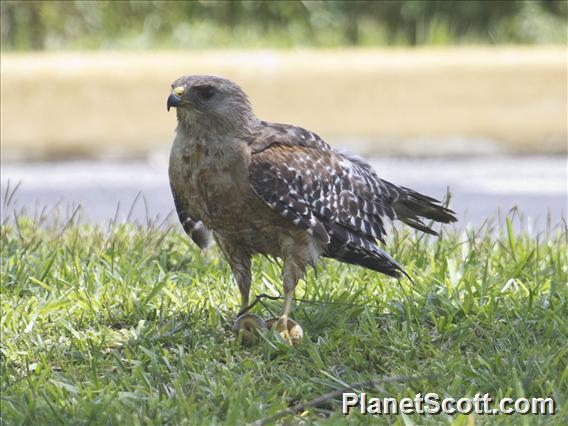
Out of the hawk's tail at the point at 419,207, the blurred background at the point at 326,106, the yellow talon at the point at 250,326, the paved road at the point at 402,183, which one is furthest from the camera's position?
the blurred background at the point at 326,106

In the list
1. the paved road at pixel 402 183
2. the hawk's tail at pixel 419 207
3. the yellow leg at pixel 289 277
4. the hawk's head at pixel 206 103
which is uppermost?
the hawk's head at pixel 206 103

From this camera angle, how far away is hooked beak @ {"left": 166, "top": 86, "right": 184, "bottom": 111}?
4.77m

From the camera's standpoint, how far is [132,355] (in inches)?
189

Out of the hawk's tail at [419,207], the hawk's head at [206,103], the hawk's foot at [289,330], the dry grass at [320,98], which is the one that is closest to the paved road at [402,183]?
the dry grass at [320,98]

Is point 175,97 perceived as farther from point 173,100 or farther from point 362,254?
point 362,254

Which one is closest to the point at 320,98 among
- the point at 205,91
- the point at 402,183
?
the point at 402,183

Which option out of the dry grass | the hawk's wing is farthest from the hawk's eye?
the dry grass

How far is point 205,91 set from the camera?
4.89m

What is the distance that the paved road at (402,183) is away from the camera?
8242 mm

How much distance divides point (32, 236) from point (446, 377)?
8.56ft

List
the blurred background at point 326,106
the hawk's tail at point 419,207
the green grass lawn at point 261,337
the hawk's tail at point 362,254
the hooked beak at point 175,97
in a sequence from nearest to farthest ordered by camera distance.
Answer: the green grass lawn at point 261,337 < the hooked beak at point 175,97 < the hawk's tail at point 362,254 < the hawk's tail at point 419,207 < the blurred background at point 326,106

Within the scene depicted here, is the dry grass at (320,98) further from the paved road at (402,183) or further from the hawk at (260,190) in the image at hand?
the hawk at (260,190)

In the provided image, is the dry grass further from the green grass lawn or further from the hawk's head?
the hawk's head

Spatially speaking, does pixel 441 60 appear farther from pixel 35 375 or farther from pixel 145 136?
pixel 35 375
